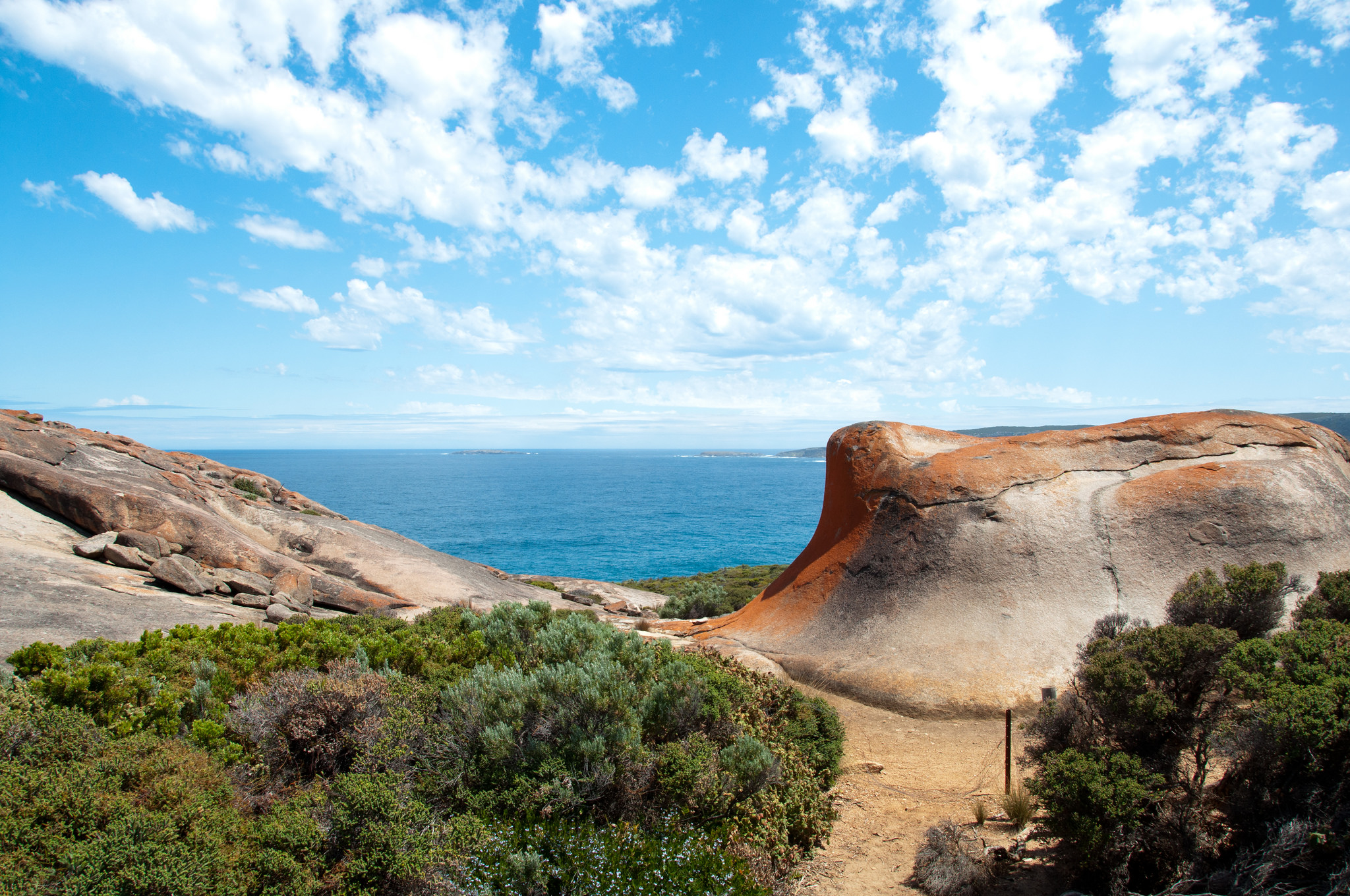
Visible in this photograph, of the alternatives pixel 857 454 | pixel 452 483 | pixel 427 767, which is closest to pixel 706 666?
pixel 427 767

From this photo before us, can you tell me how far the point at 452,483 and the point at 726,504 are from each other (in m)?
66.2

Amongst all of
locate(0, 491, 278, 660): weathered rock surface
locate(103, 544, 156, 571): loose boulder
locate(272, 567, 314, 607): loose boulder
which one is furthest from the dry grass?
locate(103, 544, 156, 571): loose boulder

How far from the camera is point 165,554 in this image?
12469mm

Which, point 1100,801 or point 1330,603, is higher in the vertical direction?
point 1330,603

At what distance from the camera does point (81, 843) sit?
3.75 m

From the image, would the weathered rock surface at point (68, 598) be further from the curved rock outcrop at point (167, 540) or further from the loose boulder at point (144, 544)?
the loose boulder at point (144, 544)

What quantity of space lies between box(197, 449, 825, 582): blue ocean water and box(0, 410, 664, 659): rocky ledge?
35906 mm

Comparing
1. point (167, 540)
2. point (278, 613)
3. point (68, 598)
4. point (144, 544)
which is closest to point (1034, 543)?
point (278, 613)

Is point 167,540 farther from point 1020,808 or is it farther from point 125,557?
point 1020,808

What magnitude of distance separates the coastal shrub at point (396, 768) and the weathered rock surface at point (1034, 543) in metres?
3.05

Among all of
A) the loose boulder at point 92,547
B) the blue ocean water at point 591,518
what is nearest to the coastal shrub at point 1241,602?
the loose boulder at point 92,547

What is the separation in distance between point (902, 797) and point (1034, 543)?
197 inches

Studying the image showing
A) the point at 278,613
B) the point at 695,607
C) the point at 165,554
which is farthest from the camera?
the point at 695,607

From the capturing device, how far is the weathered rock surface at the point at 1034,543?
392 inches
